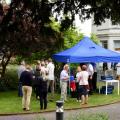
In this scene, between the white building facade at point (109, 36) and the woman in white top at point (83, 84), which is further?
the white building facade at point (109, 36)

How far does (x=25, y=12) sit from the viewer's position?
24.3ft

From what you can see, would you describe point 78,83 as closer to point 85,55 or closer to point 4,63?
point 85,55

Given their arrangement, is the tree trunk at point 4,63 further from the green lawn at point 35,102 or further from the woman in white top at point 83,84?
the woman in white top at point 83,84

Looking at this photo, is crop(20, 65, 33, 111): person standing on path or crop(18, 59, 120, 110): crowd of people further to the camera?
crop(18, 59, 120, 110): crowd of people

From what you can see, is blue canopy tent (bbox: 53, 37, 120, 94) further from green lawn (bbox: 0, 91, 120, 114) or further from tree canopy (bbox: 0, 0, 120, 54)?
tree canopy (bbox: 0, 0, 120, 54)

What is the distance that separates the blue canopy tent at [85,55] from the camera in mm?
22578

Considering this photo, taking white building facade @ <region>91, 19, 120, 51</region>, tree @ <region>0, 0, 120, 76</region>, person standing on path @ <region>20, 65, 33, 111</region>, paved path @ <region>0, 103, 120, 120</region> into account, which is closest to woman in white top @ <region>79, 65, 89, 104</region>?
paved path @ <region>0, 103, 120, 120</region>

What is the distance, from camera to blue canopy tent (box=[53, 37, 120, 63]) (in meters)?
22.6

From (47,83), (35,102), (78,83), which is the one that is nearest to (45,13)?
(47,83)

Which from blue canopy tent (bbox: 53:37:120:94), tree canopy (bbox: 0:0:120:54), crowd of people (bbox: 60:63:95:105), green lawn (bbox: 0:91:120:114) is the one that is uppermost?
tree canopy (bbox: 0:0:120:54)

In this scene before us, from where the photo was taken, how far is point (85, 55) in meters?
23.0

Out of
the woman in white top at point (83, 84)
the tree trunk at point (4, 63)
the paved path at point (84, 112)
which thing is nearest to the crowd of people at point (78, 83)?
the woman in white top at point (83, 84)

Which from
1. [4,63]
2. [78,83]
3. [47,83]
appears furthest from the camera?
[4,63]

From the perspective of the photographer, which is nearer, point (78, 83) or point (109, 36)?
point (78, 83)
